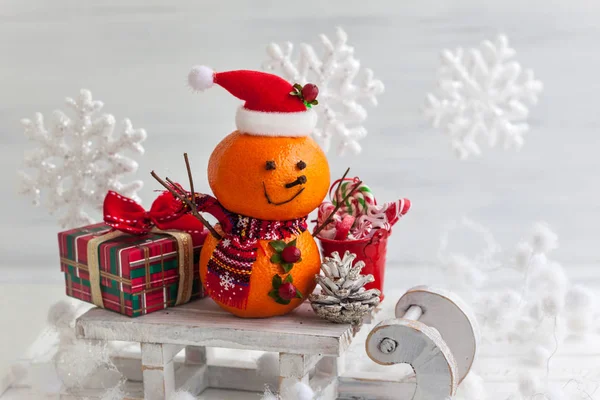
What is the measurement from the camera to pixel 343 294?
4.83ft

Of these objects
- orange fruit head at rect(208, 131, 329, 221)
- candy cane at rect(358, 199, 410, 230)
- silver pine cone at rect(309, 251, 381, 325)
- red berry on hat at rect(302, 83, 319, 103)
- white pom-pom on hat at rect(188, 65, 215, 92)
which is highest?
white pom-pom on hat at rect(188, 65, 215, 92)

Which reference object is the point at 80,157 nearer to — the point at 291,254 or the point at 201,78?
the point at 201,78

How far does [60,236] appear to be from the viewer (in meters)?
1.67

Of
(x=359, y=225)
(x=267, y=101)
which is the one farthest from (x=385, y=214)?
(x=267, y=101)

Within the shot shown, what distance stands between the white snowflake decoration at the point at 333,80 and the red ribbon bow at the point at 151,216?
16.0 inches

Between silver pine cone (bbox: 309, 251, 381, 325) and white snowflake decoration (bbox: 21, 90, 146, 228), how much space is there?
615 millimetres

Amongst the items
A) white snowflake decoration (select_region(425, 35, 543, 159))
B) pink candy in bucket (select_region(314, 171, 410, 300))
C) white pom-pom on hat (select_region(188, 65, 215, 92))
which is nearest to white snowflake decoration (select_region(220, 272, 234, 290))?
pink candy in bucket (select_region(314, 171, 410, 300))

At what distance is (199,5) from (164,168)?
485 mm

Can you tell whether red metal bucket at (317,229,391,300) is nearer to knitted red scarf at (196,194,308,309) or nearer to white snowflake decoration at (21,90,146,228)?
knitted red scarf at (196,194,308,309)

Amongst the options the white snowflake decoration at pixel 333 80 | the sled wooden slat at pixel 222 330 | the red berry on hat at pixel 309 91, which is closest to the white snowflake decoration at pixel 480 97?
the white snowflake decoration at pixel 333 80

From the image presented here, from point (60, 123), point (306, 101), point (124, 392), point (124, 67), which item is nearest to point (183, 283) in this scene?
point (124, 392)

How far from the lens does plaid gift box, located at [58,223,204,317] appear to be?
1.56m

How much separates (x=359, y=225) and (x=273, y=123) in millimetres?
306

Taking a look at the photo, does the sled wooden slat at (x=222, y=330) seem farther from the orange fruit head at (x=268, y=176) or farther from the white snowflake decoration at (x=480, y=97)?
the white snowflake decoration at (x=480, y=97)
